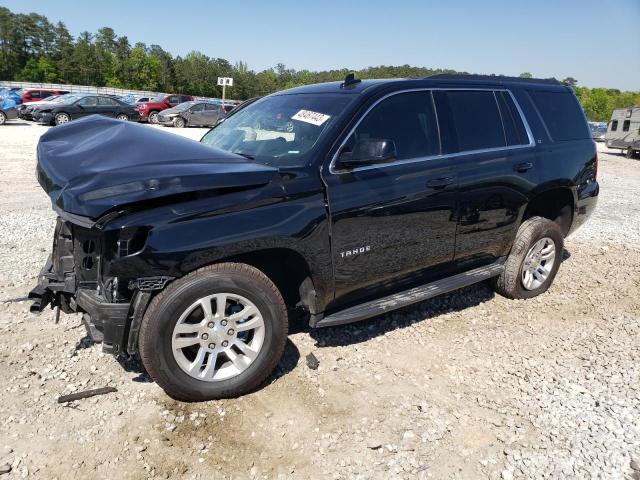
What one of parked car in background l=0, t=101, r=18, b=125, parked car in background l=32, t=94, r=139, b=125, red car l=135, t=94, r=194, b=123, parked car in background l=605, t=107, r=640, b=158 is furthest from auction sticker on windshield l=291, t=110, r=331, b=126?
red car l=135, t=94, r=194, b=123

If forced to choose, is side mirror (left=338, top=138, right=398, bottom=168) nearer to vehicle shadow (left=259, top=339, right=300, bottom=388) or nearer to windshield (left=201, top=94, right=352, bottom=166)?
windshield (left=201, top=94, right=352, bottom=166)

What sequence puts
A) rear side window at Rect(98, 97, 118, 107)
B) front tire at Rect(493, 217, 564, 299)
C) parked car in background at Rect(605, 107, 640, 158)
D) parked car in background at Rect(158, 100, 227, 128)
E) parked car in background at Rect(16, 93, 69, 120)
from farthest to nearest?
1. parked car in background at Rect(158, 100, 227, 128)
2. parked car in background at Rect(16, 93, 69, 120)
3. rear side window at Rect(98, 97, 118, 107)
4. parked car in background at Rect(605, 107, 640, 158)
5. front tire at Rect(493, 217, 564, 299)

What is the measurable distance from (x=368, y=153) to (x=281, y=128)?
0.81 meters

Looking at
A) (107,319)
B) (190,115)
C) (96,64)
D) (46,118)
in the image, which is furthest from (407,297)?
(96,64)

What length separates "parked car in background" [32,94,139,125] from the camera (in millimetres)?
21688

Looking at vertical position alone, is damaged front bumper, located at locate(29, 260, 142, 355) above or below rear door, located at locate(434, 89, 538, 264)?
below

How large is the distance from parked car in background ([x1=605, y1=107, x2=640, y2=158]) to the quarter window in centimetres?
2322

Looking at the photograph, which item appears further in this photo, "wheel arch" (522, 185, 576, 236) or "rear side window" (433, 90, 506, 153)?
"wheel arch" (522, 185, 576, 236)

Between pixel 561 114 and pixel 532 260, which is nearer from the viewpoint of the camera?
pixel 532 260

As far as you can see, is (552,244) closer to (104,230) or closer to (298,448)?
(298,448)

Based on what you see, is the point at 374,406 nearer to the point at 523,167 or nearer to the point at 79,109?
the point at 523,167

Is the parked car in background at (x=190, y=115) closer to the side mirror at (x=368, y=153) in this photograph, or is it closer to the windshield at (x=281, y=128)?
the windshield at (x=281, y=128)

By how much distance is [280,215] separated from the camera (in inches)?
118

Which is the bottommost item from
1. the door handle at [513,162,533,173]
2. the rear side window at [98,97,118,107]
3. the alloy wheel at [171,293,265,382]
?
the alloy wheel at [171,293,265,382]
